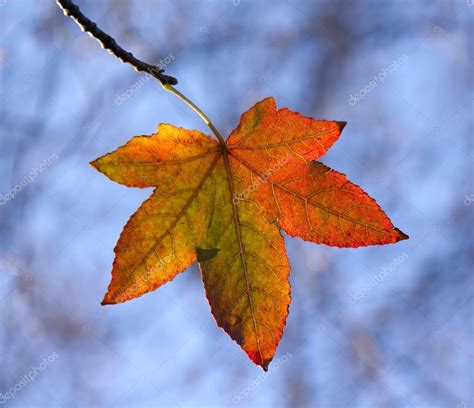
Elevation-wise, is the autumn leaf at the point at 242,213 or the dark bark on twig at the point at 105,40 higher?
the dark bark on twig at the point at 105,40

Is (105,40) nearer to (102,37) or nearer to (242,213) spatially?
(102,37)

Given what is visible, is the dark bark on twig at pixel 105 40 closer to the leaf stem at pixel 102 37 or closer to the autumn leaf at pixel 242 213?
the leaf stem at pixel 102 37

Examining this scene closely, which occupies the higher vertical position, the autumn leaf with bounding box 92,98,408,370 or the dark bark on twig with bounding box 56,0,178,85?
the dark bark on twig with bounding box 56,0,178,85

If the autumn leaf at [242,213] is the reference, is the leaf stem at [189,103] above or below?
above

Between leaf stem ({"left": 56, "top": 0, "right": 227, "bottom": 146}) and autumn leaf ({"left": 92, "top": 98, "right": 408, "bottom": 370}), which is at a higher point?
leaf stem ({"left": 56, "top": 0, "right": 227, "bottom": 146})

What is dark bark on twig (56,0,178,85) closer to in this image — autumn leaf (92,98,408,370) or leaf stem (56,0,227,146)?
leaf stem (56,0,227,146)

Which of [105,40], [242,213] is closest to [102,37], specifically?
[105,40]

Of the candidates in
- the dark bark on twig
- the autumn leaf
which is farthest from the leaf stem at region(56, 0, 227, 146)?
the autumn leaf

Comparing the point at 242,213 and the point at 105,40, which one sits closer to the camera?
the point at 105,40

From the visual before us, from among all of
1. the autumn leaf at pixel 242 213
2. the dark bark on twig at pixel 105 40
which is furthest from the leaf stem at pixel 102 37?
the autumn leaf at pixel 242 213

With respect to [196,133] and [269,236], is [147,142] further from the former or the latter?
[269,236]
